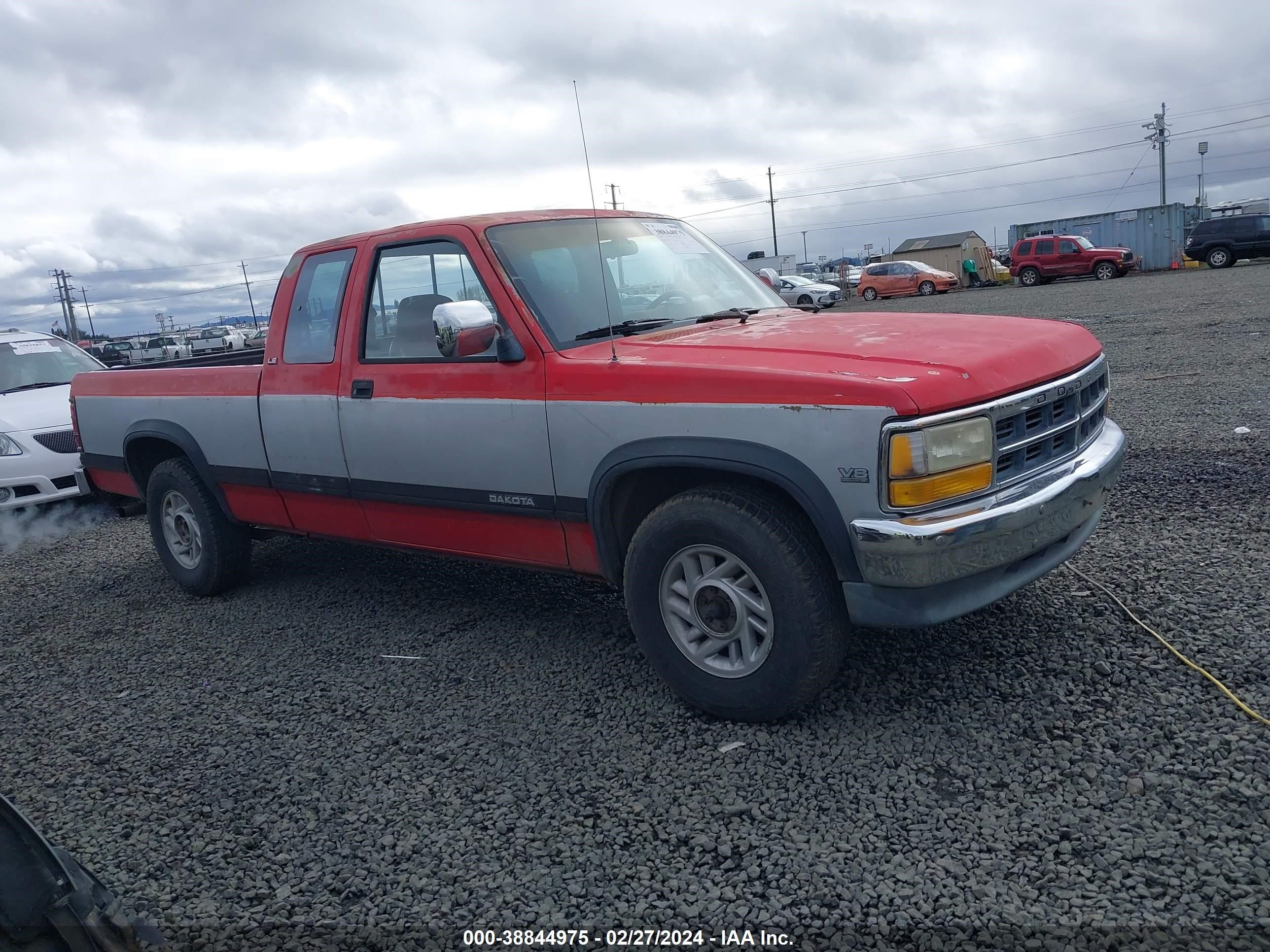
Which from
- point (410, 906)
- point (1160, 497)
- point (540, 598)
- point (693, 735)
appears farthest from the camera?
point (1160, 497)

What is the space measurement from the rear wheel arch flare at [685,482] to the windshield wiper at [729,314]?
3.17 feet

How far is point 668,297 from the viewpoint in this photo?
429cm

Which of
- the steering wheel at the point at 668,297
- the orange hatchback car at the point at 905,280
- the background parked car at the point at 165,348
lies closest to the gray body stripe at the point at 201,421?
the steering wheel at the point at 668,297

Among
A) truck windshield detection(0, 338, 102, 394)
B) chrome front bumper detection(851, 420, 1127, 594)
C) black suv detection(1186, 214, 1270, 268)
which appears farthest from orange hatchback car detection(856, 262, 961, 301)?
chrome front bumper detection(851, 420, 1127, 594)

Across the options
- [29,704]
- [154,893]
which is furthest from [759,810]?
[29,704]

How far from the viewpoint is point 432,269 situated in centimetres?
425

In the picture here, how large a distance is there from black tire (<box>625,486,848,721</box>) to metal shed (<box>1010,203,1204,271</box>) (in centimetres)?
3865

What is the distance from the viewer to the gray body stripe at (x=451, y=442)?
3.75 metres

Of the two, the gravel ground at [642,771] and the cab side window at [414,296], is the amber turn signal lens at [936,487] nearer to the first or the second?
the gravel ground at [642,771]

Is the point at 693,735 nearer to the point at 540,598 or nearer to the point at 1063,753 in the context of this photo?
the point at 1063,753

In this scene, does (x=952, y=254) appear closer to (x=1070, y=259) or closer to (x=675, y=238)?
(x=1070, y=259)

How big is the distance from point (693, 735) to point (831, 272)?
237ft

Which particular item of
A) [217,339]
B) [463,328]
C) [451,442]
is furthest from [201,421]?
[217,339]

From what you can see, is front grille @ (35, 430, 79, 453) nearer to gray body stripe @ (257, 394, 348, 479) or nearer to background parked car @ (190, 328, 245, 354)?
gray body stripe @ (257, 394, 348, 479)
